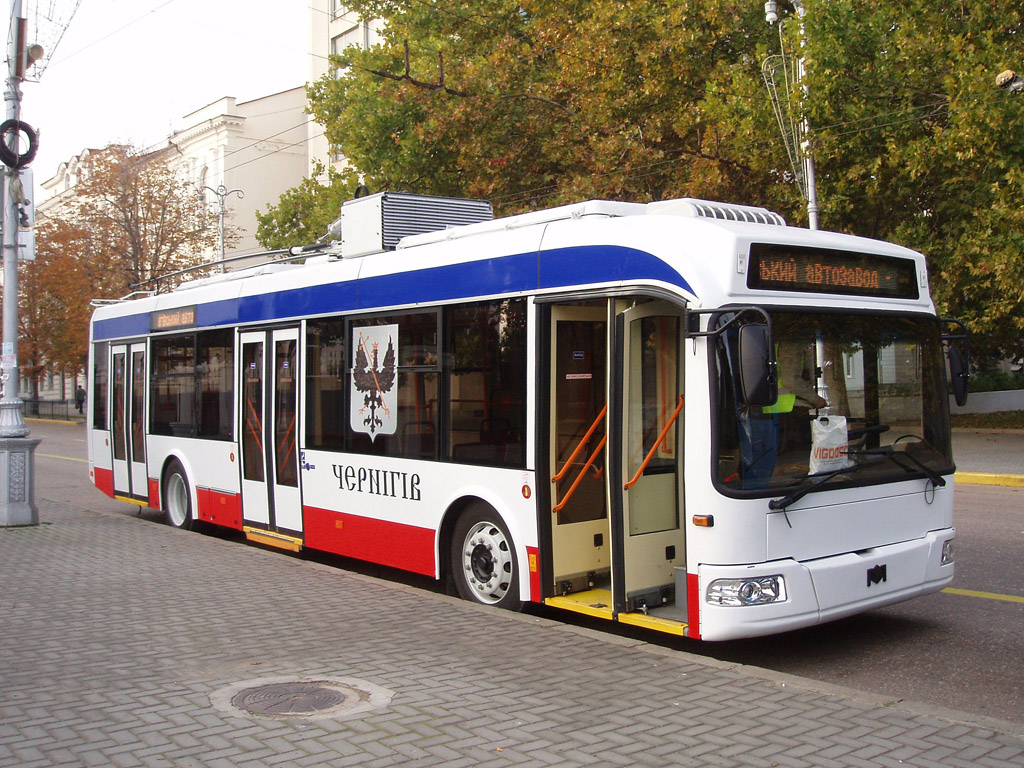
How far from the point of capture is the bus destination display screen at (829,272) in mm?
6293

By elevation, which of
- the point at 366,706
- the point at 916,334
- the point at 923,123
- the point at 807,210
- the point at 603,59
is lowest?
the point at 366,706

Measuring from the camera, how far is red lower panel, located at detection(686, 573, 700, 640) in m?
6.08

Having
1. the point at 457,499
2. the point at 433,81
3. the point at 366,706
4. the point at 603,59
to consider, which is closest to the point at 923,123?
the point at 603,59

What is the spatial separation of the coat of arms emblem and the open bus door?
2029 millimetres

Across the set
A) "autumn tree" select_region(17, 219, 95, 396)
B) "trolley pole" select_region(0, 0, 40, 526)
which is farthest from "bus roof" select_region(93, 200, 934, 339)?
"autumn tree" select_region(17, 219, 95, 396)

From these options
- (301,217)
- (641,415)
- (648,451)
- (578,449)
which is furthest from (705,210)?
(301,217)

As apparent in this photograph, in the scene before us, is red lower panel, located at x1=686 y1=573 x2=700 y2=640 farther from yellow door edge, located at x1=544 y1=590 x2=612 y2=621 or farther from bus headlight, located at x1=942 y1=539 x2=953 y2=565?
bus headlight, located at x1=942 y1=539 x2=953 y2=565

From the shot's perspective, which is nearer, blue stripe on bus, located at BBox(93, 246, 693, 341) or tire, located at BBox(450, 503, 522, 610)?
blue stripe on bus, located at BBox(93, 246, 693, 341)

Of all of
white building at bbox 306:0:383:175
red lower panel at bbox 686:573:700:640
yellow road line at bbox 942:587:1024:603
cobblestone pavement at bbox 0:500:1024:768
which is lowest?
yellow road line at bbox 942:587:1024:603

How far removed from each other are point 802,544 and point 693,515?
69cm

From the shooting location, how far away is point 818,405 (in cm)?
636

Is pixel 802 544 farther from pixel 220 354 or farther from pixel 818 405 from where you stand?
pixel 220 354

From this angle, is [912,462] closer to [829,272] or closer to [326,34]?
[829,272]

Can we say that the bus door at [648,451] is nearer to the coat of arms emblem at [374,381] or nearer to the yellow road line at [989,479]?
the coat of arms emblem at [374,381]
